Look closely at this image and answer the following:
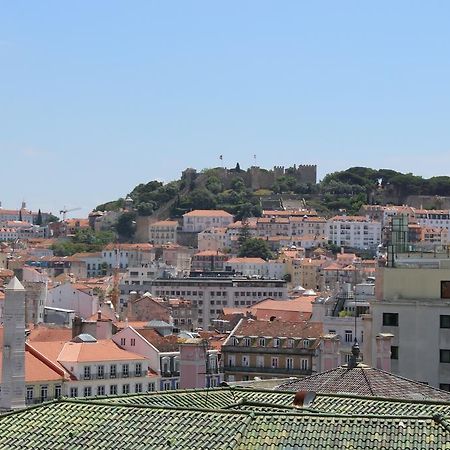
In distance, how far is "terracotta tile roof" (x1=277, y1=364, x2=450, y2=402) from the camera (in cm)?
2469

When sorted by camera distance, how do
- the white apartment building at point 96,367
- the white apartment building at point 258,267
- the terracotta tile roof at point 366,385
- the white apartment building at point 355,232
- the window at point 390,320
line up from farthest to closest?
1. the white apartment building at point 355,232
2. the white apartment building at point 258,267
3. the white apartment building at point 96,367
4. the window at point 390,320
5. the terracotta tile roof at point 366,385

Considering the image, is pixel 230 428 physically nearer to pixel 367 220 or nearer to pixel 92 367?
pixel 92 367

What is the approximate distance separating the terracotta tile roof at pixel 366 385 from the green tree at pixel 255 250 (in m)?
158

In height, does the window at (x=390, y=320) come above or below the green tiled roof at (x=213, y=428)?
above

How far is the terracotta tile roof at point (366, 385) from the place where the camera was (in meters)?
24.7

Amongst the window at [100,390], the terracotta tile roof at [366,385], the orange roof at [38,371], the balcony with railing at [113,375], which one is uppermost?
the terracotta tile roof at [366,385]

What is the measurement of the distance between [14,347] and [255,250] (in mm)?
146874

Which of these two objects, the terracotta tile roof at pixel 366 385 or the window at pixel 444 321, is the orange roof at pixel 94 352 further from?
the terracotta tile roof at pixel 366 385

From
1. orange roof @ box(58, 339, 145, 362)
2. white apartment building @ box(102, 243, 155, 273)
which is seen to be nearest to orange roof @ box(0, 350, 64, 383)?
orange roof @ box(58, 339, 145, 362)

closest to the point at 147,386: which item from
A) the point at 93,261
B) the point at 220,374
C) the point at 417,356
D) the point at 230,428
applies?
the point at 220,374

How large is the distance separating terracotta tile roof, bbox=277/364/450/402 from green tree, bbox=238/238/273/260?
157725 millimetres

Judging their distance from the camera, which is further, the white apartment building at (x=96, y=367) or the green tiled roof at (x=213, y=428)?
the white apartment building at (x=96, y=367)

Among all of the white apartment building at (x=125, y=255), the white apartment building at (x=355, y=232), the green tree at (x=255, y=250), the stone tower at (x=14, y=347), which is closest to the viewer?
the stone tower at (x=14, y=347)

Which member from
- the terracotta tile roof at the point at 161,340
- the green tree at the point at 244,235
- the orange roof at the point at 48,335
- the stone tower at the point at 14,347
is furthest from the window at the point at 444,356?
the green tree at the point at 244,235
